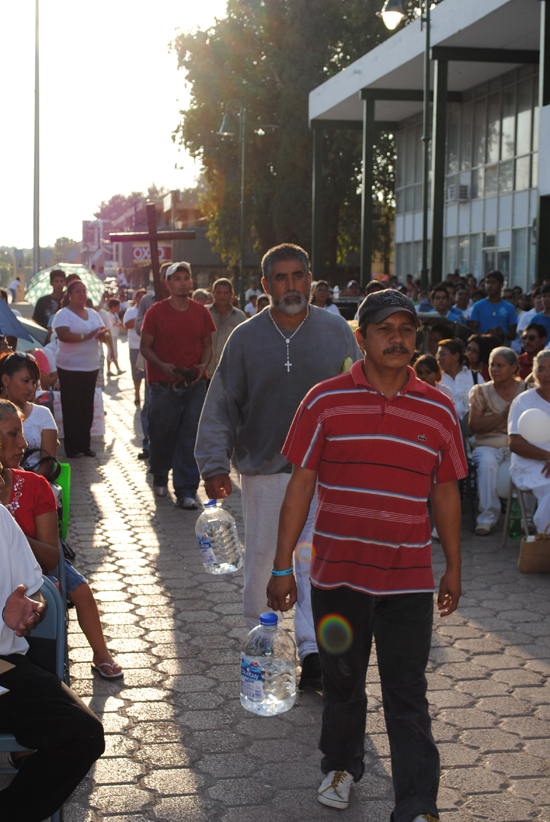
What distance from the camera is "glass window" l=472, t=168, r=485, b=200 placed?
29305mm

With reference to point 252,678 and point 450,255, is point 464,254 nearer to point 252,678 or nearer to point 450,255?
point 450,255

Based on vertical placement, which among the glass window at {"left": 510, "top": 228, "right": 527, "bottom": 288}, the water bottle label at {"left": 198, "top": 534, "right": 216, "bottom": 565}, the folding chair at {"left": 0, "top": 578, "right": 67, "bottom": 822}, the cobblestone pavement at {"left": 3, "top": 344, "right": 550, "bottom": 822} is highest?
the glass window at {"left": 510, "top": 228, "right": 527, "bottom": 288}

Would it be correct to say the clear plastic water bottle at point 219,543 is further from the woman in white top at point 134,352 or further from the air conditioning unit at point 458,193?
the air conditioning unit at point 458,193

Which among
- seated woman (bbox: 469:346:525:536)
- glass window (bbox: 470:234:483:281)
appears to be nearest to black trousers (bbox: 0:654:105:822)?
seated woman (bbox: 469:346:525:536)

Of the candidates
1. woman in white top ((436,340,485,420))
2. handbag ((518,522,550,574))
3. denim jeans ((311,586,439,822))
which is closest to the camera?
denim jeans ((311,586,439,822))

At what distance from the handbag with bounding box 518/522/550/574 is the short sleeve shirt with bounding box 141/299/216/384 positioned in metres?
3.56

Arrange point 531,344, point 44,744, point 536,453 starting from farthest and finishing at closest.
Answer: point 531,344 < point 536,453 < point 44,744

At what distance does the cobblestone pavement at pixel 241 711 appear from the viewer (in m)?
3.64

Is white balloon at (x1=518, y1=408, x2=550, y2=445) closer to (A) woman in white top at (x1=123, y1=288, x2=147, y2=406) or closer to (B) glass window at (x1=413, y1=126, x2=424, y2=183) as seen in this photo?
(A) woman in white top at (x1=123, y1=288, x2=147, y2=406)

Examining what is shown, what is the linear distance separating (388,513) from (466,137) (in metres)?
28.7

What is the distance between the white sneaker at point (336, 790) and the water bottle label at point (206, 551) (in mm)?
2754

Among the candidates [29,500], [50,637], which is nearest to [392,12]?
[29,500]

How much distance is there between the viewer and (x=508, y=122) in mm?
27297

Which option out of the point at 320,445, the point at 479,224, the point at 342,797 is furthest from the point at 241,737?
the point at 479,224
